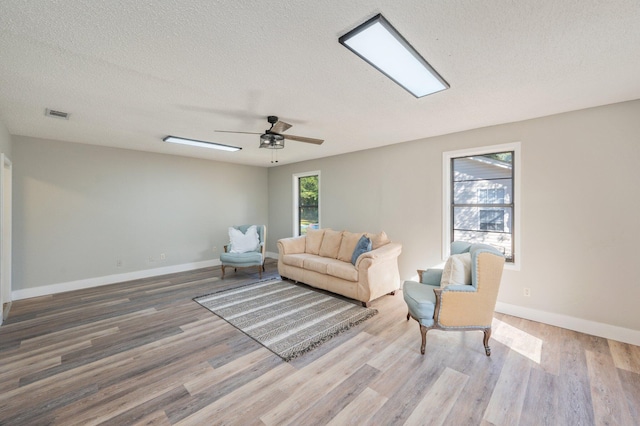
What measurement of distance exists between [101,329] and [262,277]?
2.61 metres

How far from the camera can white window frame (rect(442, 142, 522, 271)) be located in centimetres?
339

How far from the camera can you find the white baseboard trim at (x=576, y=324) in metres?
2.77

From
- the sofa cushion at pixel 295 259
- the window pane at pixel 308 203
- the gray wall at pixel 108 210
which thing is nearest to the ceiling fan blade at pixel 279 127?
the sofa cushion at pixel 295 259

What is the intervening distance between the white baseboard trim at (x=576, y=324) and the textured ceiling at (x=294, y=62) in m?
2.43


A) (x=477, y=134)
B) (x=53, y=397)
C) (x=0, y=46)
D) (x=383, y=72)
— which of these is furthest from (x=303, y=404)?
(x=477, y=134)

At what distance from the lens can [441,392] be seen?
2.05 metres

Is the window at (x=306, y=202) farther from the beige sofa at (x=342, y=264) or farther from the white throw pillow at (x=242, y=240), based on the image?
the white throw pillow at (x=242, y=240)

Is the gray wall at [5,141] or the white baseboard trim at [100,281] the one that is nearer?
the gray wall at [5,141]

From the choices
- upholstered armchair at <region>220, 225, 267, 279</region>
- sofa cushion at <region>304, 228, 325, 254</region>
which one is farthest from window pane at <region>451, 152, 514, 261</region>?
upholstered armchair at <region>220, 225, 267, 279</region>

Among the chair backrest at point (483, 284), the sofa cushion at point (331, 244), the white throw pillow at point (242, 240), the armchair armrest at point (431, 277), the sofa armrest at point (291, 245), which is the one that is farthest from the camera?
the white throw pillow at point (242, 240)

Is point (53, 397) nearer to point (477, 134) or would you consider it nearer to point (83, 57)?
point (83, 57)

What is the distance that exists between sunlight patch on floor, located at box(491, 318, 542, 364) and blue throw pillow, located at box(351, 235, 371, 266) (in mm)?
1871

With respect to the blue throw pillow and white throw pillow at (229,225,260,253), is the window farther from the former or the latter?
the blue throw pillow

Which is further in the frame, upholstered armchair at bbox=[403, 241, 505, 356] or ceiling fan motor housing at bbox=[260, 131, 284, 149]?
ceiling fan motor housing at bbox=[260, 131, 284, 149]
